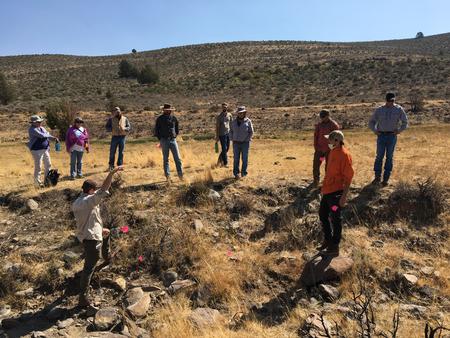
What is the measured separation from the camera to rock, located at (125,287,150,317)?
20.9ft

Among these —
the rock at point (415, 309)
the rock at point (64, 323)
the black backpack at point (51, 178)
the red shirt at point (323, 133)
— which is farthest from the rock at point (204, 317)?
the black backpack at point (51, 178)

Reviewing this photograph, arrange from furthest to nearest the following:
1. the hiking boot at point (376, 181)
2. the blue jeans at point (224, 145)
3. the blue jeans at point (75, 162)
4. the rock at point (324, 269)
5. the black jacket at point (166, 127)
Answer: the blue jeans at point (224, 145) → the blue jeans at point (75, 162) → the black jacket at point (166, 127) → the hiking boot at point (376, 181) → the rock at point (324, 269)

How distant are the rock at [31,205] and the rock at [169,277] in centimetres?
378

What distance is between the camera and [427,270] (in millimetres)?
7215

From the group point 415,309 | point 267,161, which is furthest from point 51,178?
point 415,309

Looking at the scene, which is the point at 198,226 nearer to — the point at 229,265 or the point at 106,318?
the point at 229,265

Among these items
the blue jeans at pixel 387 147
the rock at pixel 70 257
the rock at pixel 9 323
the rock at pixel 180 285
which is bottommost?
the rock at pixel 9 323

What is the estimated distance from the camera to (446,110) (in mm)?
26703

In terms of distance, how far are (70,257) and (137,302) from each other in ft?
6.26

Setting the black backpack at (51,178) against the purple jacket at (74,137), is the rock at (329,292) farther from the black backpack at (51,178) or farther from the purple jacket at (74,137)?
the purple jacket at (74,137)

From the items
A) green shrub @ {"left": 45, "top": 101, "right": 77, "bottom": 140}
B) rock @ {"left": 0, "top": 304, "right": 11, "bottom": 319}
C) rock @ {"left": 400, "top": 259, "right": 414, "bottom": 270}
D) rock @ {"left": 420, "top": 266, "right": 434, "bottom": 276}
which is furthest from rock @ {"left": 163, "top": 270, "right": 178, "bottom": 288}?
green shrub @ {"left": 45, "top": 101, "right": 77, "bottom": 140}

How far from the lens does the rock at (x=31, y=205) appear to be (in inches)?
373

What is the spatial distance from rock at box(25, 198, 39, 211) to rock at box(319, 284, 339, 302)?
6.27 metres

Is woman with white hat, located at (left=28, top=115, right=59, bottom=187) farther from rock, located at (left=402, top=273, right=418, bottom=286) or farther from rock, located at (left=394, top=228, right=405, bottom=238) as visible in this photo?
rock, located at (left=402, top=273, right=418, bottom=286)
